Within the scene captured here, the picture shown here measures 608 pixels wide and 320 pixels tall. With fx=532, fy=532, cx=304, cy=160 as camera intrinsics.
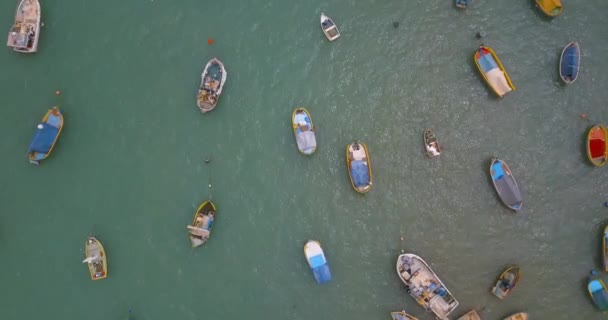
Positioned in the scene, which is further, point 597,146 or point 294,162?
point 294,162

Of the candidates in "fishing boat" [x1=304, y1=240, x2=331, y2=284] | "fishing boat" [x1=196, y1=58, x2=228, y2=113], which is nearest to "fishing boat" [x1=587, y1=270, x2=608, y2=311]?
"fishing boat" [x1=304, y1=240, x2=331, y2=284]

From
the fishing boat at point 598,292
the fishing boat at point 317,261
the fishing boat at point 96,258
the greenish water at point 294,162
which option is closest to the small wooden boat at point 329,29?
the greenish water at point 294,162

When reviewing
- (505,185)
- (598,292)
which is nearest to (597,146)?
(505,185)

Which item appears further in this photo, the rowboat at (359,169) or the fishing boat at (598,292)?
the rowboat at (359,169)

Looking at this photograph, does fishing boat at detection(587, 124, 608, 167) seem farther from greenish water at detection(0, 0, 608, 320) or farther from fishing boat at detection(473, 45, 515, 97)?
fishing boat at detection(473, 45, 515, 97)

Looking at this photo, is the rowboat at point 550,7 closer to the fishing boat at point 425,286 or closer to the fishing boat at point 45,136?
the fishing boat at point 425,286

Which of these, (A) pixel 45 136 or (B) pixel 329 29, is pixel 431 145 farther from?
(A) pixel 45 136
